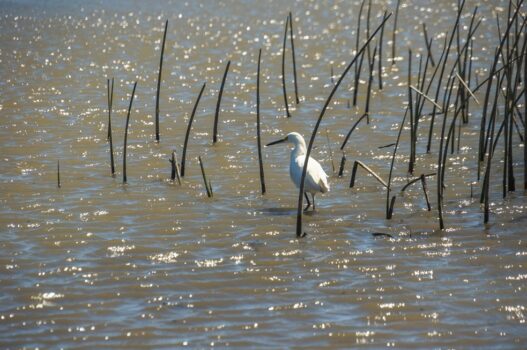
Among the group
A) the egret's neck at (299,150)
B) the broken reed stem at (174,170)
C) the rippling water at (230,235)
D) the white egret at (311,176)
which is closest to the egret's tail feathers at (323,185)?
the white egret at (311,176)

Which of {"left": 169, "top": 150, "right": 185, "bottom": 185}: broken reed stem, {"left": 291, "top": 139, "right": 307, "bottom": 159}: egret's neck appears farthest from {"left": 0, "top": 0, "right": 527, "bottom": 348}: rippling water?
{"left": 291, "top": 139, "right": 307, "bottom": 159}: egret's neck

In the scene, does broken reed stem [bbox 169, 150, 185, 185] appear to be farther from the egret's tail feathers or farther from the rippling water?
the egret's tail feathers

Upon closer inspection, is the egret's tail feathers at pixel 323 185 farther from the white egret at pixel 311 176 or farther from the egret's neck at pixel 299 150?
the egret's neck at pixel 299 150

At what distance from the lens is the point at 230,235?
7.00m

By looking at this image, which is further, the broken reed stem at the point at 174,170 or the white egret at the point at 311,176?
the broken reed stem at the point at 174,170

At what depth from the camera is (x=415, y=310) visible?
553 centimetres

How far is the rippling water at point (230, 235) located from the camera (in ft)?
17.6

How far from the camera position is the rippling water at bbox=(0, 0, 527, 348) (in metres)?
5.37

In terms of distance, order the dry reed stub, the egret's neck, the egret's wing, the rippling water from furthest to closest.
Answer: the egret's neck < the dry reed stub < the egret's wing < the rippling water

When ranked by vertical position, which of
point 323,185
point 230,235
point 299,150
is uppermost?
point 299,150

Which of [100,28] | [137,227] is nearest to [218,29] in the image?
[100,28]

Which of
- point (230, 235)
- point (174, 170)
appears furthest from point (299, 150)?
point (230, 235)

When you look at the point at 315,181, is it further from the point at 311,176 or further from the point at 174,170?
the point at 174,170

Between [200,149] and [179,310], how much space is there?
430cm
